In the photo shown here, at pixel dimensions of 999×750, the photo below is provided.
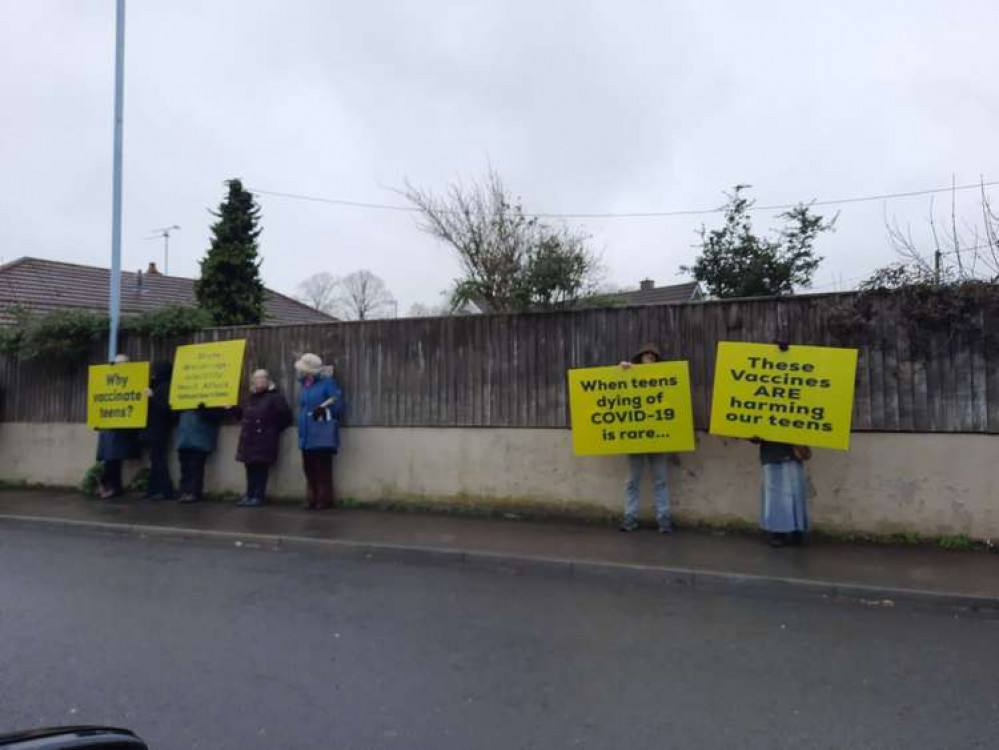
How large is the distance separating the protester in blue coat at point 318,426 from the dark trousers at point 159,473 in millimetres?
2323

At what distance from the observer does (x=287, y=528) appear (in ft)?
25.3

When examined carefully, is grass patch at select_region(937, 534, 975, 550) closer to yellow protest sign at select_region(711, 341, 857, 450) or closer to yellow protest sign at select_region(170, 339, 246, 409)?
yellow protest sign at select_region(711, 341, 857, 450)

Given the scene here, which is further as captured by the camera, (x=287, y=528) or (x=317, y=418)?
(x=317, y=418)

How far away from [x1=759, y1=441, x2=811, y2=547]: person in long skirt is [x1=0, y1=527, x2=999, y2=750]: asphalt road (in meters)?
1.26

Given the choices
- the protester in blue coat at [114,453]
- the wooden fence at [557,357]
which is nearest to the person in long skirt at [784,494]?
the wooden fence at [557,357]

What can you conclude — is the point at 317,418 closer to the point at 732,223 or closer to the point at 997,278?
the point at 997,278

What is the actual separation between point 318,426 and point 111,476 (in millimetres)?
3737

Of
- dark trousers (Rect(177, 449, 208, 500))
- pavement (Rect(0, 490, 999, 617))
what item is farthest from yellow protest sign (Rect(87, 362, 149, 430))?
pavement (Rect(0, 490, 999, 617))

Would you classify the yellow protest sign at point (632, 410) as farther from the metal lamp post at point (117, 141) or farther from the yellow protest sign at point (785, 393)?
the metal lamp post at point (117, 141)

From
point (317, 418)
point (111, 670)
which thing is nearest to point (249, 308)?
point (317, 418)

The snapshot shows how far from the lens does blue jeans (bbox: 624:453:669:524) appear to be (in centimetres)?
727

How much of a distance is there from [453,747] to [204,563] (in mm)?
4299

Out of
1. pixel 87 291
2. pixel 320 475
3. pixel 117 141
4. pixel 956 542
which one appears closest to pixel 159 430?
pixel 320 475

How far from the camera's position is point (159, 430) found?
980 cm
